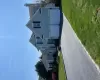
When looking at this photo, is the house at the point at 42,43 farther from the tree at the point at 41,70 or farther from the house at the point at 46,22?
the tree at the point at 41,70

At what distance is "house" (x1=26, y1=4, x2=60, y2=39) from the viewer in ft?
128

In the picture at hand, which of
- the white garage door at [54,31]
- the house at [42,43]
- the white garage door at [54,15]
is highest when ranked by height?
the white garage door at [54,15]

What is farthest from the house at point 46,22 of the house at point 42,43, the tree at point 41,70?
the tree at point 41,70

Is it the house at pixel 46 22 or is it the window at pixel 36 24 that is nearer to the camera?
the house at pixel 46 22

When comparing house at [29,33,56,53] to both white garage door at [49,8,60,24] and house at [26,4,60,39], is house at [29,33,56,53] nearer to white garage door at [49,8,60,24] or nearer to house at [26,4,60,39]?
house at [26,4,60,39]

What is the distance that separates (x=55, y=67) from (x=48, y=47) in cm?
434

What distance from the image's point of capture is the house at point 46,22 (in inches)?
1539

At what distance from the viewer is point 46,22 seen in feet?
132

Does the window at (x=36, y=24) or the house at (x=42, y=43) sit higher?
the window at (x=36, y=24)

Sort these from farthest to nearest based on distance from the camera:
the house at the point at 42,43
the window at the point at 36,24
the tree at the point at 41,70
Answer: the tree at the point at 41,70 < the house at the point at 42,43 < the window at the point at 36,24

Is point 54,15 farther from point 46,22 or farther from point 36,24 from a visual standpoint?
point 36,24

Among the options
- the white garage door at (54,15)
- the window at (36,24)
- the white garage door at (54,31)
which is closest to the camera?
the white garage door at (54,15)

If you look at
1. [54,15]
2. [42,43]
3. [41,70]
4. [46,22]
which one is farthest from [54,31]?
[41,70]

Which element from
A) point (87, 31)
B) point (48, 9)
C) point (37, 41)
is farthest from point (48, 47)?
point (87, 31)
